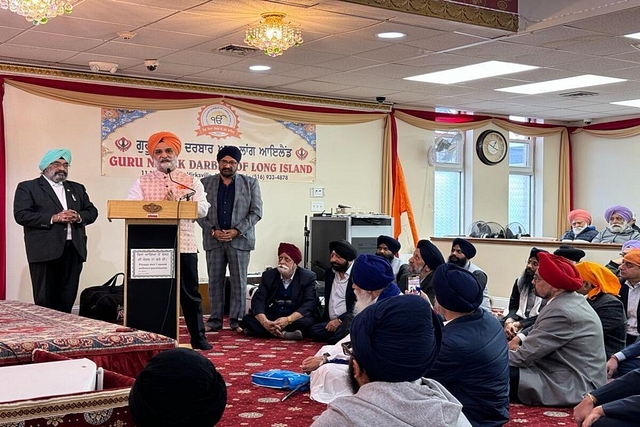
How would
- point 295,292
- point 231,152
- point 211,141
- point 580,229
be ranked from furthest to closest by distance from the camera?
point 580,229
point 211,141
point 231,152
point 295,292

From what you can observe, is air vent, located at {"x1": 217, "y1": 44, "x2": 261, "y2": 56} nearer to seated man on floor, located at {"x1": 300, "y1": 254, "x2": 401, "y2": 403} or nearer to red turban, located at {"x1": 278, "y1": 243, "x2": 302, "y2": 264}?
red turban, located at {"x1": 278, "y1": 243, "x2": 302, "y2": 264}

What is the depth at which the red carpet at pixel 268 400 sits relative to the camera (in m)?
4.56

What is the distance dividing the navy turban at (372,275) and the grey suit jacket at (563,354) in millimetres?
879

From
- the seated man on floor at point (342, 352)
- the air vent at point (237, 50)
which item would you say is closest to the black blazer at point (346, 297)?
the seated man on floor at point (342, 352)

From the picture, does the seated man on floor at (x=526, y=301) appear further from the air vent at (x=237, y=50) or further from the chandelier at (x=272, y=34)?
the air vent at (x=237, y=50)

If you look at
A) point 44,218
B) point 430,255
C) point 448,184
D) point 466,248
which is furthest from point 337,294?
point 448,184

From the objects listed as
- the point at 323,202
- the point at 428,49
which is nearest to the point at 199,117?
the point at 323,202

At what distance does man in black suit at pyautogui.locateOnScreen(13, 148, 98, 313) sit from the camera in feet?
22.2

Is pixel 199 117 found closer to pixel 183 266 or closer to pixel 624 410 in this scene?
pixel 183 266

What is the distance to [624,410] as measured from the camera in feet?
10.4

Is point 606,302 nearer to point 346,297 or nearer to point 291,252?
point 346,297

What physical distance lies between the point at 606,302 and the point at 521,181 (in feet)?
26.8

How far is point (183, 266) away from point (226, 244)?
2007 millimetres

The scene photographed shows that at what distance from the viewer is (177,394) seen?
173 centimetres
